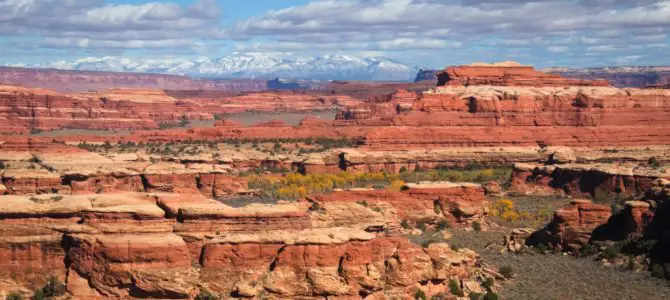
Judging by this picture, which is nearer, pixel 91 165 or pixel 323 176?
pixel 91 165

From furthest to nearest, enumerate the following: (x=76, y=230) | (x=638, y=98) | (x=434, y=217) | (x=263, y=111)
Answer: (x=263, y=111) < (x=638, y=98) < (x=434, y=217) < (x=76, y=230)

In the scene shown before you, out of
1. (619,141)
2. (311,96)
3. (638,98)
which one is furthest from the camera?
(311,96)

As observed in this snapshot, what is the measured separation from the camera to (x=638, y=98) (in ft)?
306

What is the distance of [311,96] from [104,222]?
521 feet

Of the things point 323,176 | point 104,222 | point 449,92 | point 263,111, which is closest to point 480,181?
point 323,176

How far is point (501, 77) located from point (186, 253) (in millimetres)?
74361

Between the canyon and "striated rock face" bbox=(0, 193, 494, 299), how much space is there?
39 millimetres

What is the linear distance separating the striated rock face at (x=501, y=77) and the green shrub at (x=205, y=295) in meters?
73.3

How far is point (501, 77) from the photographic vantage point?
10081cm

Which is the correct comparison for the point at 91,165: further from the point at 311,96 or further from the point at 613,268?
the point at 311,96

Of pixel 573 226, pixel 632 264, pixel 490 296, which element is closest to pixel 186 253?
pixel 490 296

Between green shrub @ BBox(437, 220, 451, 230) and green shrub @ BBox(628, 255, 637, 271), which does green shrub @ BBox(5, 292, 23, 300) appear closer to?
green shrub @ BBox(628, 255, 637, 271)

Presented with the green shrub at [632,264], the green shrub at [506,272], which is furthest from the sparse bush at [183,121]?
the green shrub at [506,272]

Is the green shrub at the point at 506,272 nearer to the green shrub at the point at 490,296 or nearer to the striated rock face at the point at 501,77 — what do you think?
the green shrub at the point at 490,296
